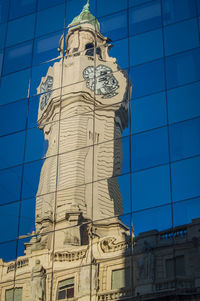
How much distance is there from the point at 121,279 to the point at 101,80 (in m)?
14.7

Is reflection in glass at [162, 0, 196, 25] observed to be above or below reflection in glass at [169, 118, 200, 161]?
above

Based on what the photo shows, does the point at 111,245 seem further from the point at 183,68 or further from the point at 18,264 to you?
the point at 183,68

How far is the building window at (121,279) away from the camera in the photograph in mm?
37987

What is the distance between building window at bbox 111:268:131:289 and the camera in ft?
125

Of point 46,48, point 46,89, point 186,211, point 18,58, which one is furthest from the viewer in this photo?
point 18,58

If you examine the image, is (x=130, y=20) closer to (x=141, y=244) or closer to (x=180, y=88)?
(x=180, y=88)

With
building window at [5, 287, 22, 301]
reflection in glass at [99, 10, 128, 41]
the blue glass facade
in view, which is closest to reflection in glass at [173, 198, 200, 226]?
the blue glass facade

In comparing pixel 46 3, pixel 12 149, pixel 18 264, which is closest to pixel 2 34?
pixel 46 3

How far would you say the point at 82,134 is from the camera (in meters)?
45.3

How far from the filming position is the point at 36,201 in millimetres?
43031

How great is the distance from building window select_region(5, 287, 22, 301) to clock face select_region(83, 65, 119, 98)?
14.0 m

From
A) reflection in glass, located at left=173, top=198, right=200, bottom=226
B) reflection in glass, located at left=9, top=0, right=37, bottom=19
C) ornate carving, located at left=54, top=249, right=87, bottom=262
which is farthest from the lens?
reflection in glass, located at left=9, top=0, right=37, bottom=19

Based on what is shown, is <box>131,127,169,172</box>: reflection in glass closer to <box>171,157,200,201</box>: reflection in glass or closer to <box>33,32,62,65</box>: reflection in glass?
<box>171,157,200,201</box>: reflection in glass

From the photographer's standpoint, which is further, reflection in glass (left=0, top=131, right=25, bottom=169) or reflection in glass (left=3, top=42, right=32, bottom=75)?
reflection in glass (left=3, top=42, right=32, bottom=75)
